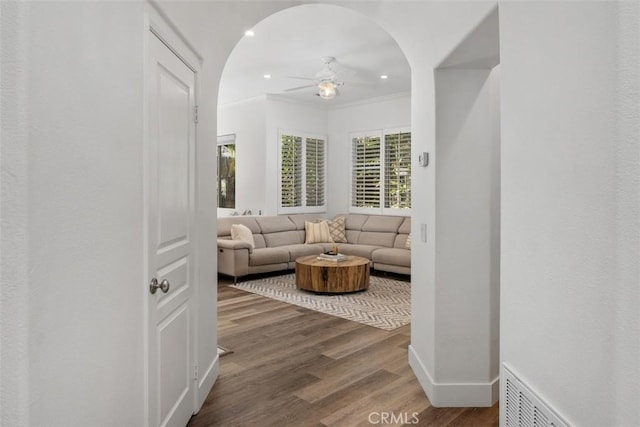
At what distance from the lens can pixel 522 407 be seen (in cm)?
152

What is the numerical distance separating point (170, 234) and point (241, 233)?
4719 mm

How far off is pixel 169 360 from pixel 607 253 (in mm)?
1910

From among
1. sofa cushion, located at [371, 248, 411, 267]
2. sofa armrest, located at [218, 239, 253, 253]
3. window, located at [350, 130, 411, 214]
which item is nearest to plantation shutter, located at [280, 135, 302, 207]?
window, located at [350, 130, 411, 214]

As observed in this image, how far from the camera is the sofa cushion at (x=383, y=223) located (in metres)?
7.48

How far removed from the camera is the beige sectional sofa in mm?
6461

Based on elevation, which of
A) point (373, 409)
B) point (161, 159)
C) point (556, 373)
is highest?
point (161, 159)

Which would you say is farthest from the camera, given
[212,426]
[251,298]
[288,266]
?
[288,266]

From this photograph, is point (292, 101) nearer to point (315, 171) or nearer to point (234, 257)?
point (315, 171)

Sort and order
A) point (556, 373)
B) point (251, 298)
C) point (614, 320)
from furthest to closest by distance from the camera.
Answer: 1. point (251, 298)
2. point (556, 373)
3. point (614, 320)

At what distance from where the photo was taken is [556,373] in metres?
1.30

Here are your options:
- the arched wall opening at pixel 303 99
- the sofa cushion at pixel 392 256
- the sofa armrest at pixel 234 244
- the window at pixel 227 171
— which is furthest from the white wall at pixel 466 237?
the window at pixel 227 171

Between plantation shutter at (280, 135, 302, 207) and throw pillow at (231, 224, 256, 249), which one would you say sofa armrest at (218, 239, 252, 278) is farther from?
plantation shutter at (280, 135, 302, 207)

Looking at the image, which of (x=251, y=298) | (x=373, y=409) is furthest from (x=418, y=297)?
(x=251, y=298)

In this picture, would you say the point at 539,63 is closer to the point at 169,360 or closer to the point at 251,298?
the point at 169,360
